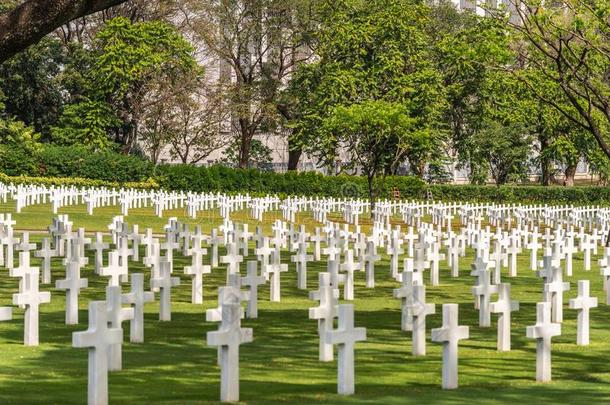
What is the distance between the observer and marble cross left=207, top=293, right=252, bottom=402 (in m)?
11.0

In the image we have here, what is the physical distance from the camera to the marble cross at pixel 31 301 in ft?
46.8

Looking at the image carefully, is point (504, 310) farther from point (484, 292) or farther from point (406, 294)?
point (484, 292)

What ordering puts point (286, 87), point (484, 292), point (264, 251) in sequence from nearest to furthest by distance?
point (484, 292)
point (264, 251)
point (286, 87)

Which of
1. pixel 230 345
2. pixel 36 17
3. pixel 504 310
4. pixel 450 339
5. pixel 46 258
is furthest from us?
pixel 46 258

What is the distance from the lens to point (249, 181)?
214ft

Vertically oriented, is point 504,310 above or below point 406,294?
below

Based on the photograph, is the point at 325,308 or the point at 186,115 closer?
the point at 325,308

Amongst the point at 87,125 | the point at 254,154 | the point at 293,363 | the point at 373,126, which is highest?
the point at 87,125

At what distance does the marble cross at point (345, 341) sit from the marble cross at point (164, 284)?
4994mm

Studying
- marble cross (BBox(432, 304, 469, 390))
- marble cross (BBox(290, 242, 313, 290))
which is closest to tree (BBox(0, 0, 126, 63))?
marble cross (BBox(432, 304, 469, 390))

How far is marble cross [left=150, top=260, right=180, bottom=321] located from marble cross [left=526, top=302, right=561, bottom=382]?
16.9 feet

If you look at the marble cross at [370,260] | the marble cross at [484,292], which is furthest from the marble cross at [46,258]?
the marble cross at [484,292]

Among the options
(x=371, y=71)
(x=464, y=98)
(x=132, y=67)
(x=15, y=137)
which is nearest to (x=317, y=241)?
(x=15, y=137)

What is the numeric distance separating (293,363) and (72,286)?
3732mm
